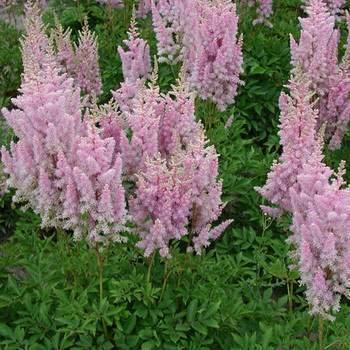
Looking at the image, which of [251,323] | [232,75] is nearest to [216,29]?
[232,75]

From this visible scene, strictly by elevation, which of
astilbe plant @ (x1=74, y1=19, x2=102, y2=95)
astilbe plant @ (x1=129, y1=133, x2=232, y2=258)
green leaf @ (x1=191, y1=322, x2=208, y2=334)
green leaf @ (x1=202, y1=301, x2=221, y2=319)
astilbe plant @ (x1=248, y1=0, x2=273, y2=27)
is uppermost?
astilbe plant @ (x1=248, y1=0, x2=273, y2=27)

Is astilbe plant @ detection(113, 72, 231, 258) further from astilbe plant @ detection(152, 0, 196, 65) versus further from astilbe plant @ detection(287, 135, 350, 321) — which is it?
astilbe plant @ detection(152, 0, 196, 65)

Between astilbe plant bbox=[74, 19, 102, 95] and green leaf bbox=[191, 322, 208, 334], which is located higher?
astilbe plant bbox=[74, 19, 102, 95]

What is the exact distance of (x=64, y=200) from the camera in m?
3.44

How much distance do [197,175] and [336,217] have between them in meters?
1.00

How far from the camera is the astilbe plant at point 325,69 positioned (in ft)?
17.1

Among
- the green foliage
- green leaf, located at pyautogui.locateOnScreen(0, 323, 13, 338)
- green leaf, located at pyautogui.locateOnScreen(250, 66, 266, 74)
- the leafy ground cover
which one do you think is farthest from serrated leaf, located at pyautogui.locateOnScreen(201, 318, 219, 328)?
the green foliage

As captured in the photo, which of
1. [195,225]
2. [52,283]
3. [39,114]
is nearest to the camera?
[39,114]

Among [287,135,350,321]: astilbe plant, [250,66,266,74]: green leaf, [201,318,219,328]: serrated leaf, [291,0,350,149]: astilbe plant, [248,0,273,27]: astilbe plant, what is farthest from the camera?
[248,0,273,27]: astilbe plant

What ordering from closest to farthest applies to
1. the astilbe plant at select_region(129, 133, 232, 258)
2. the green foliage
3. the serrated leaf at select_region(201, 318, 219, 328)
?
1. the astilbe plant at select_region(129, 133, 232, 258)
2. the serrated leaf at select_region(201, 318, 219, 328)
3. the green foliage

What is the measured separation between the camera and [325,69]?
5.27 m

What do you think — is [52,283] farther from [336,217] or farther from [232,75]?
[232,75]

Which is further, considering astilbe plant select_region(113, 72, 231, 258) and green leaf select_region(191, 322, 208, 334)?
green leaf select_region(191, 322, 208, 334)

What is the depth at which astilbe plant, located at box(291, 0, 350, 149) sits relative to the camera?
521 centimetres
